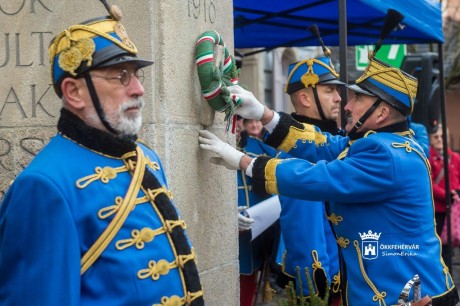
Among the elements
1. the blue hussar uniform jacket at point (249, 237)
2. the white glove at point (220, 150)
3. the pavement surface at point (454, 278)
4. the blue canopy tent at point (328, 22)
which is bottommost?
the pavement surface at point (454, 278)

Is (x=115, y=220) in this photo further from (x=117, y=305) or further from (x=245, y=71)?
(x=245, y=71)

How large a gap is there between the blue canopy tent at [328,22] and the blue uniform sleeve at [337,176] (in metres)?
3.09

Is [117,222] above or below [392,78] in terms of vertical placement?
below

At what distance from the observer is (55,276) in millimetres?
2502

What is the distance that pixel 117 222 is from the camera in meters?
2.68

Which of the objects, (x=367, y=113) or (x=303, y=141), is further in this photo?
(x=303, y=141)

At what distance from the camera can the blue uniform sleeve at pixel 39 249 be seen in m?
2.50

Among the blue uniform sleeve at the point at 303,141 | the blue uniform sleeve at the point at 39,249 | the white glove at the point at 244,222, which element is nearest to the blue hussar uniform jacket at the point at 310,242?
the white glove at the point at 244,222

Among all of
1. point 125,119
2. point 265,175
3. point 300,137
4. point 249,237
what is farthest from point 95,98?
point 249,237

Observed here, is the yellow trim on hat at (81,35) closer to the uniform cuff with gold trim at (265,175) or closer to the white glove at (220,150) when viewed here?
the white glove at (220,150)

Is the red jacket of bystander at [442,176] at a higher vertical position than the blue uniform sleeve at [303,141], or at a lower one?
lower

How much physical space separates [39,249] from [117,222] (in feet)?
0.89

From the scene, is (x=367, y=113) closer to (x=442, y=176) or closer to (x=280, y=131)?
(x=280, y=131)

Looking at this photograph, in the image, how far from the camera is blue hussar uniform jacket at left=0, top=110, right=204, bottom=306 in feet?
8.25
